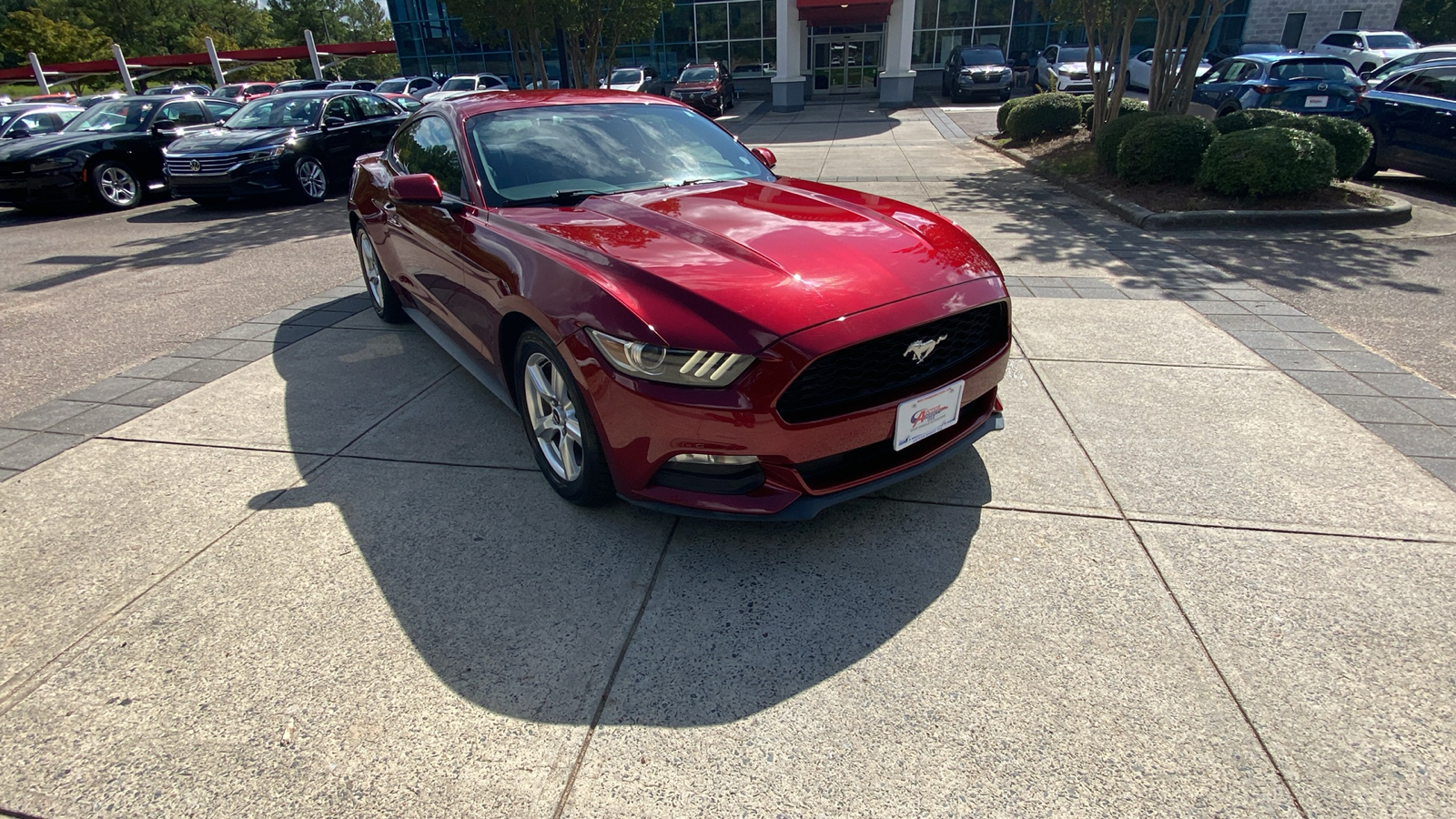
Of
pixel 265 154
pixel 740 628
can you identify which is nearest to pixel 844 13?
pixel 265 154

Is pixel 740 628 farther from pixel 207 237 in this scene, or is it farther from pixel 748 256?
pixel 207 237

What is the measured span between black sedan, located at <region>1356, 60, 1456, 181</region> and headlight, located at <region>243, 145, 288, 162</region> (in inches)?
573

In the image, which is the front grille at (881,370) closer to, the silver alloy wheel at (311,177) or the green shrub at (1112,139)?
the green shrub at (1112,139)

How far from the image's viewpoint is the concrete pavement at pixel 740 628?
6.36 ft

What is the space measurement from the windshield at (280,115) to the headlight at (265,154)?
0.64 metres

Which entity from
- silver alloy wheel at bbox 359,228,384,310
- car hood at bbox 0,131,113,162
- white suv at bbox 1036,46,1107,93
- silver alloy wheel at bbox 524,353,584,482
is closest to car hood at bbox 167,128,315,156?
car hood at bbox 0,131,113,162

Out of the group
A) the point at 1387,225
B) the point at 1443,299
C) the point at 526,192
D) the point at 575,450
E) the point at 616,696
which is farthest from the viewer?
the point at 1387,225

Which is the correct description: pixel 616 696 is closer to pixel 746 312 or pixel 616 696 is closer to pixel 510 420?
pixel 746 312

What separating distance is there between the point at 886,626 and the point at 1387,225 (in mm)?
8252

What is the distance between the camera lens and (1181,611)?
246 cm

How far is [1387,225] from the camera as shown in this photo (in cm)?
744

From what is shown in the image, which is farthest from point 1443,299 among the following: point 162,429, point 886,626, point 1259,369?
point 162,429

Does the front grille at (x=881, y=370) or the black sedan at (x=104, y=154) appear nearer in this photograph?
the front grille at (x=881, y=370)

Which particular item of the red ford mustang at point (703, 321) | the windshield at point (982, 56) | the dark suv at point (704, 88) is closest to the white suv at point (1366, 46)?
the windshield at point (982, 56)
